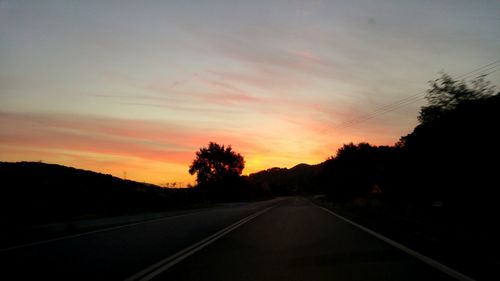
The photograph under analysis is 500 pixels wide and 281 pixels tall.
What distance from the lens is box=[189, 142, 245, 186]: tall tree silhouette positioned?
474 ft

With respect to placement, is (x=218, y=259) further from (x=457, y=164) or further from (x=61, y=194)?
(x=61, y=194)

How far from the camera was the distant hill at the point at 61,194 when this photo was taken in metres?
37.8

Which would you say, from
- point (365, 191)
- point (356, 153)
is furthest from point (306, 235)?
point (356, 153)

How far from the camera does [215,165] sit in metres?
146

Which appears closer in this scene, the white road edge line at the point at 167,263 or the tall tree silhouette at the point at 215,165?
the white road edge line at the point at 167,263

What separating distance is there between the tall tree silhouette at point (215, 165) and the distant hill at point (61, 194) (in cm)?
7206

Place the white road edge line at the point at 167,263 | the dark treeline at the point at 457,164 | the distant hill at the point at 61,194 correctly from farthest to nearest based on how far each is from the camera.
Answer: the distant hill at the point at 61,194 < the dark treeline at the point at 457,164 < the white road edge line at the point at 167,263

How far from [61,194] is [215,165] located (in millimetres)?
96934

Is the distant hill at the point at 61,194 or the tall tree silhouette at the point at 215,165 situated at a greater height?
the tall tree silhouette at the point at 215,165

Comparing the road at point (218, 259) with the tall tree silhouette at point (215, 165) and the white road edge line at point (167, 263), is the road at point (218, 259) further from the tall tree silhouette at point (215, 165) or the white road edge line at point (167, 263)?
the tall tree silhouette at point (215, 165)

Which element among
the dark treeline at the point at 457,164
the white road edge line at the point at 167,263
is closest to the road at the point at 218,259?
the white road edge line at the point at 167,263

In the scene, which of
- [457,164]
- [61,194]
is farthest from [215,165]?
[457,164]

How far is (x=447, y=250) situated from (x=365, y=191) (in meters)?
69.0

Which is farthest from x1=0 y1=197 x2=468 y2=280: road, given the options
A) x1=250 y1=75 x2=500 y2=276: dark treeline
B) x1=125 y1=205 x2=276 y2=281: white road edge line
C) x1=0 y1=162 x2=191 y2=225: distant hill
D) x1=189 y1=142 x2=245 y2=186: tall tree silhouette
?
x1=189 y1=142 x2=245 y2=186: tall tree silhouette
